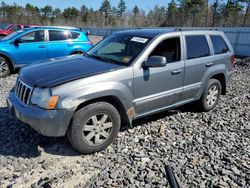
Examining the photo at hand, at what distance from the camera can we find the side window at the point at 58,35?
8328 millimetres

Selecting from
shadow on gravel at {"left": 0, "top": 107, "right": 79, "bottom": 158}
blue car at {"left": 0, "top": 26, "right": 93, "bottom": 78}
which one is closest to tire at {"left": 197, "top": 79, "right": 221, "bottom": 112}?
shadow on gravel at {"left": 0, "top": 107, "right": 79, "bottom": 158}

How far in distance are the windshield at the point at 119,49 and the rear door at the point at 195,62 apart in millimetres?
962

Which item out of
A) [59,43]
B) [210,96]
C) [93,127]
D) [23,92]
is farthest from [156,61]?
[59,43]

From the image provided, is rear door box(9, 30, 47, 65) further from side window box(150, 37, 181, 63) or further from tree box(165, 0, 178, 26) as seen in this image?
tree box(165, 0, 178, 26)

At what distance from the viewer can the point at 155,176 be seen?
300 centimetres

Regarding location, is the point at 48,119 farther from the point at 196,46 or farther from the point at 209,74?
the point at 209,74

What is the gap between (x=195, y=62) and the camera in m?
4.43

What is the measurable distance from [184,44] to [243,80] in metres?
4.98

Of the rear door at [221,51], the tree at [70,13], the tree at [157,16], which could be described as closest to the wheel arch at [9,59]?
the rear door at [221,51]

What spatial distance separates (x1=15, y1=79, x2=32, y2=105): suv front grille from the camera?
3.20 meters

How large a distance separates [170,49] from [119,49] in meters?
0.90

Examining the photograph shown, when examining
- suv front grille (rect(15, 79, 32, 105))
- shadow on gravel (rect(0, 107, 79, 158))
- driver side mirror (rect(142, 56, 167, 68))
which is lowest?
shadow on gravel (rect(0, 107, 79, 158))

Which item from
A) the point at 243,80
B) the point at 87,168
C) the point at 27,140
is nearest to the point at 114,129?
the point at 87,168

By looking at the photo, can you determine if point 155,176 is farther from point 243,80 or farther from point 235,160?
point 243,80
